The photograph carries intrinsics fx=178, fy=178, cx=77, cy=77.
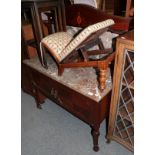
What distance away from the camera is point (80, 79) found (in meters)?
1.55

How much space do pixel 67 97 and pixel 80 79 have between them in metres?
0.20

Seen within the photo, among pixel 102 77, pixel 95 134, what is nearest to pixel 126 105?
pixel 102 77

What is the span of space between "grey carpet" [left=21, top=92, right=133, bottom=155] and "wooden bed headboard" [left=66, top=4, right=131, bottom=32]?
1.02 meters

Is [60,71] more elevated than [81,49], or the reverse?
[81,49]

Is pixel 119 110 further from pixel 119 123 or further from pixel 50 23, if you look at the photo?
pixel 50 23

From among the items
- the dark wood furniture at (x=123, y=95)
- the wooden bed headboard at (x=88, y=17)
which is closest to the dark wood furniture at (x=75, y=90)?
the wooden bed headboard at (x=88, y=17)

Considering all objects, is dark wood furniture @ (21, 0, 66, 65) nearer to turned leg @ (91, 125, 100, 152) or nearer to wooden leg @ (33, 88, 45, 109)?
wooden leg @ (33, 88, 45, 109)

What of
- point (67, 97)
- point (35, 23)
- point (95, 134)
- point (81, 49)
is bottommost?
point (95, 134)

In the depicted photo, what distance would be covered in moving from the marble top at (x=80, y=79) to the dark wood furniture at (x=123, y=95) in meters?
0.14

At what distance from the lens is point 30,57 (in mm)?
2055

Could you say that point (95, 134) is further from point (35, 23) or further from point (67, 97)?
point (35, 23)

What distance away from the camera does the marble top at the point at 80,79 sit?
4.58ft

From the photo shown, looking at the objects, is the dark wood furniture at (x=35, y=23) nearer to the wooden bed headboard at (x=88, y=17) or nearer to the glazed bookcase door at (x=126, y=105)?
the wooden bed headboard at (x=88, y=17)
